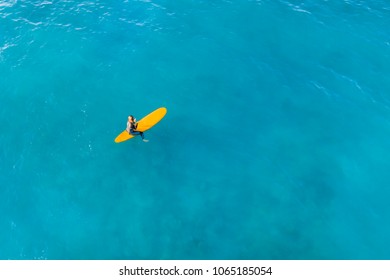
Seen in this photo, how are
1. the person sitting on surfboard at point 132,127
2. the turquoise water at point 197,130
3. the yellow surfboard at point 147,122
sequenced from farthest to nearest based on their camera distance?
the yellow surfboard at point 147,122 < the person sitting on surfboard at point 132,127 < the turquoise water at point 197,130

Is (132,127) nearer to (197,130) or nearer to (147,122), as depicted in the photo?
(147,122)

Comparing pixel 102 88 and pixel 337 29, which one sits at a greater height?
pixel 337 29

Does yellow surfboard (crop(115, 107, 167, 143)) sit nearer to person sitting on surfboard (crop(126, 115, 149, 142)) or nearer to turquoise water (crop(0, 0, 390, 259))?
person sitting on surfboard (crop(126, 115, 149, 142))

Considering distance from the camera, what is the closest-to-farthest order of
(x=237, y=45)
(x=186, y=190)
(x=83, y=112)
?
(x=186, y=190)
(x=83, y=112)
(x=237, y=45)

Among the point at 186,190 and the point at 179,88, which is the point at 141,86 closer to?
the point at 179,88

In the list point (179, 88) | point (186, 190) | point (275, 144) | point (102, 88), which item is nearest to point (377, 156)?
point (275, 144)

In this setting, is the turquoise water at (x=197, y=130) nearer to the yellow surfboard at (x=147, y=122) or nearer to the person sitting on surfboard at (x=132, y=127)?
the yellow surfboard at (x=147, y=122)

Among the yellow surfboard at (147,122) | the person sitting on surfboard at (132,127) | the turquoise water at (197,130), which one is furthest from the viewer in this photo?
the yellow surfboard at (147,122)

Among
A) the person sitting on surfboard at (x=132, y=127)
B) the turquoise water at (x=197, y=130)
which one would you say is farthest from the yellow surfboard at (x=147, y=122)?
the turquoise water at (x=197, y=130)
